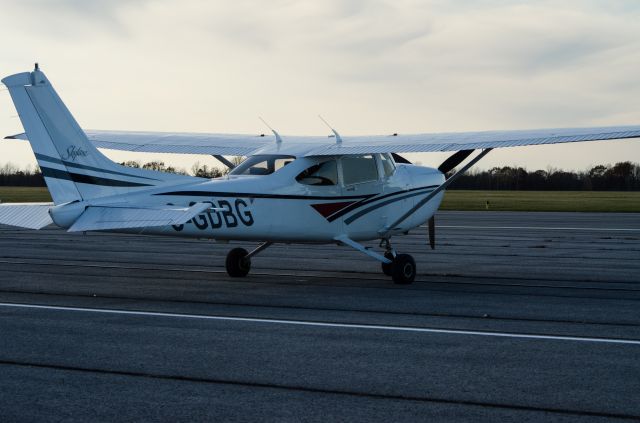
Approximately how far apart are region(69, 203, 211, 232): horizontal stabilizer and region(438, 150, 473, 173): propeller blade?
579cm

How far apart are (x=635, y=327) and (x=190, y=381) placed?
17.2 feet

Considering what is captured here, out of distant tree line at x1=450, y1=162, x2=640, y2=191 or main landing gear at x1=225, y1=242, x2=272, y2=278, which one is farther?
distant tree line at x1=450, y1=162, x2=640, y2=191

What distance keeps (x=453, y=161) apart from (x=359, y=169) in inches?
96.1

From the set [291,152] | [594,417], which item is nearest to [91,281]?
[291,152]

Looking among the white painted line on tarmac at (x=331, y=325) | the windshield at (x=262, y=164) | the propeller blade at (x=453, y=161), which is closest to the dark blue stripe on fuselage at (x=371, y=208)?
the propeller blade at (x=453, y=161)

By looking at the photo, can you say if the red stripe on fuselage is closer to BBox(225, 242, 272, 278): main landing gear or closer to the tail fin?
BBox(225, 242, 272, 278): main landing gear

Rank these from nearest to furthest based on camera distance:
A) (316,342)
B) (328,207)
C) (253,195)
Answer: (316,342) → (253,195) → (328,207)

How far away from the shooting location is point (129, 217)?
11383 millimetres

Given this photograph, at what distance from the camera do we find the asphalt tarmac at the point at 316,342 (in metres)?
6.06

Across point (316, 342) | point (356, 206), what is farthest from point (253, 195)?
point (316, 342)

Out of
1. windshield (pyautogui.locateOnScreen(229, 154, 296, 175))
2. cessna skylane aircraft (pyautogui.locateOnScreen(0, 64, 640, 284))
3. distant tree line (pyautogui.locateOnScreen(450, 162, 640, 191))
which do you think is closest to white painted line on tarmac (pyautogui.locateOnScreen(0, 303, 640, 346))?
cessna skylane aircraft (pyautogui.locateOnScreen(0, 64, 640, 284))

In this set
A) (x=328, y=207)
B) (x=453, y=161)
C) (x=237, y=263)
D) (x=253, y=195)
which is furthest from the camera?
(x=453, y=161)

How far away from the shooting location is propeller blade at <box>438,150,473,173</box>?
1584cm

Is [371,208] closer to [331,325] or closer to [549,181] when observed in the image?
[331,325]
